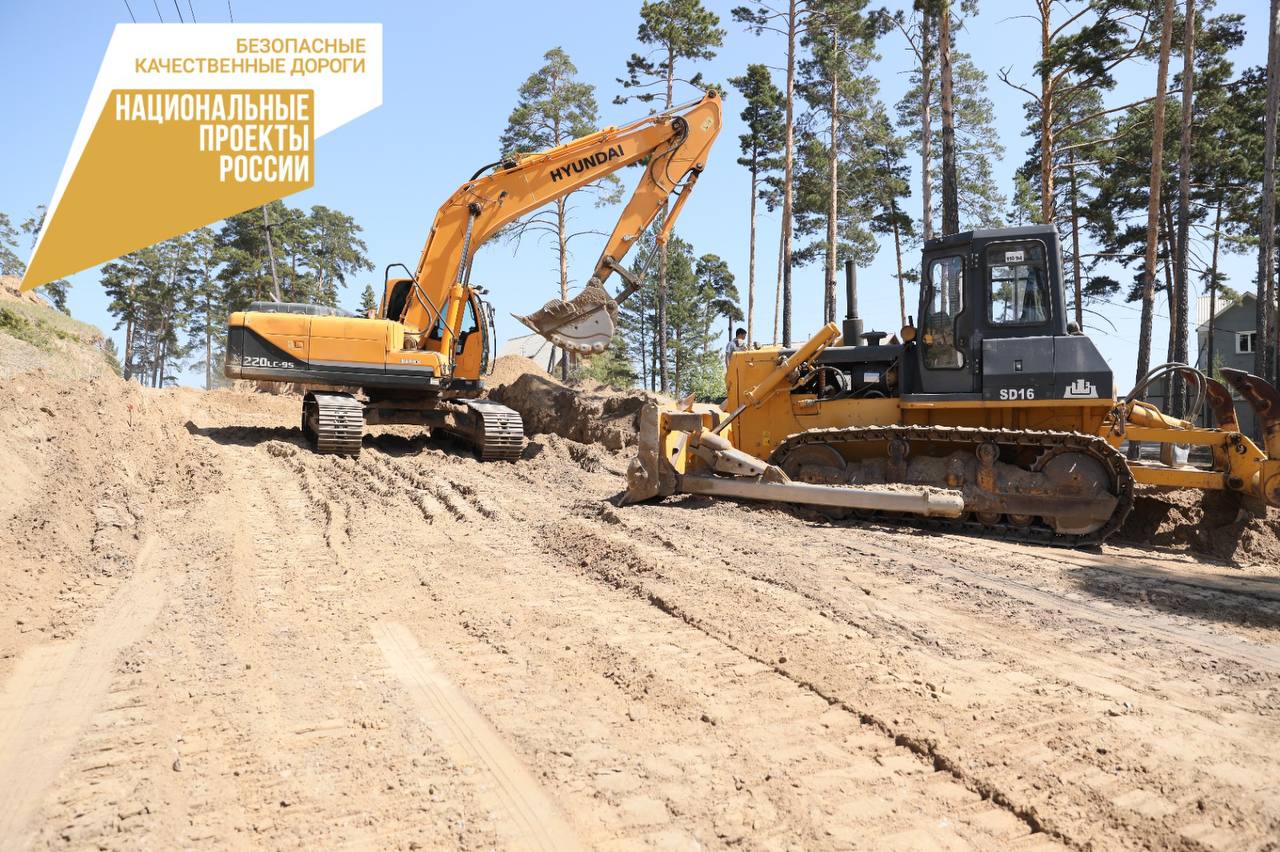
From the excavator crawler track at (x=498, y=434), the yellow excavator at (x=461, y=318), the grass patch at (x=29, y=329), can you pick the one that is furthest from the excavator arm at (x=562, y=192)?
the grass patch at (x=29, y=329)

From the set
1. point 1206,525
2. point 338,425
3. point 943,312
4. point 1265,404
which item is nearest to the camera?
point 1265,404

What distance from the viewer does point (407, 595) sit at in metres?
5.61

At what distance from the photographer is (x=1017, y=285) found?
26.2 feet

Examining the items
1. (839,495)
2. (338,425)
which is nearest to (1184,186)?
(839,495)

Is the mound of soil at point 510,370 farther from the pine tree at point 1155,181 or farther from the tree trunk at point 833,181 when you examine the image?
the pine tree at point 1155,181

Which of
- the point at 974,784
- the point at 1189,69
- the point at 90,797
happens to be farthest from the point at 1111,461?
the point at 1189,69

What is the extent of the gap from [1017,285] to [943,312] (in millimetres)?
714

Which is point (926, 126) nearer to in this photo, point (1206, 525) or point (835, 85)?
point (835, 85)

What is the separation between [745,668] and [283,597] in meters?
3.17

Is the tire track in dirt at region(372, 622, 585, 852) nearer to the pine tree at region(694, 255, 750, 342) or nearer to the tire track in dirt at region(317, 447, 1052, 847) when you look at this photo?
the tire track in dirt at region(317, 447, 1052, 847)

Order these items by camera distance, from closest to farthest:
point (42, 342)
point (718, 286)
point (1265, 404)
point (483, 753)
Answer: point (483, 753)
point (1265, 404)
point (42, 342)
point (718, 286)

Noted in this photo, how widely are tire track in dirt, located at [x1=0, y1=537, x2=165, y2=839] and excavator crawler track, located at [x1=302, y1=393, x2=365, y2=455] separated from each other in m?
7.02

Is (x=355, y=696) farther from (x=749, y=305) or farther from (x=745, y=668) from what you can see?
(x=749, y=305)

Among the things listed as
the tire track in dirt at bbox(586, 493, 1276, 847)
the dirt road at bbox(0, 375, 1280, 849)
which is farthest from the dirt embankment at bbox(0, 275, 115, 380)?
the tire track in dirt at bbox(586, 493, 1276, 847)
